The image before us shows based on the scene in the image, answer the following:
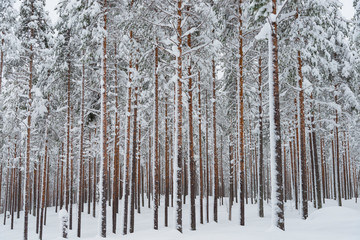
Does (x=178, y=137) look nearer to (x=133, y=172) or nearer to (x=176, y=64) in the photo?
(x=176, y=64)

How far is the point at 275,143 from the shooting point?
1041cm

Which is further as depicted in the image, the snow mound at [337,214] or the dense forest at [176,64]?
the dense forest at [176,64]

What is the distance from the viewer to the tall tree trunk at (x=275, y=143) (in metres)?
10.1

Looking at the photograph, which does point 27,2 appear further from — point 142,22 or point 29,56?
point 142,22

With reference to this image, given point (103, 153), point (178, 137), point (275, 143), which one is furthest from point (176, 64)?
point (103, 153)

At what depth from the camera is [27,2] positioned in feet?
64.0

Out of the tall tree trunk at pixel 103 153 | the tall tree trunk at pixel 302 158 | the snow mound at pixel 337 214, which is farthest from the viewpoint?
the tall tree trunk at pixel 302 158

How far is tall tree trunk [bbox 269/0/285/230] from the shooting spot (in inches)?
396

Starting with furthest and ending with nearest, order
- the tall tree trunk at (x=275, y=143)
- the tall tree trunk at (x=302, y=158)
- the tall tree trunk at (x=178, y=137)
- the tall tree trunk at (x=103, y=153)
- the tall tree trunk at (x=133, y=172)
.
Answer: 1. the tall tree trunk at (x=133, y=172)
2. the tall tree trunk at (x=302, y=158)
3. the tall tree trunk at (x=103, y=153)
4. the tall tree trunk at (x=178, y=137)
5. the tall tree trunk at (x=275, y=143)

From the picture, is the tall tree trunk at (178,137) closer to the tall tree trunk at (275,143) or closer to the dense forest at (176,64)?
the dense forest at (176,64)

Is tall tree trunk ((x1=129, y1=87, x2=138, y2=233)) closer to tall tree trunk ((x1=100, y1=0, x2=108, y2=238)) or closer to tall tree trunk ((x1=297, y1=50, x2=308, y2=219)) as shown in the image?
tall tree trunk ((x1=100, y1=0, x2=108, y2=238))

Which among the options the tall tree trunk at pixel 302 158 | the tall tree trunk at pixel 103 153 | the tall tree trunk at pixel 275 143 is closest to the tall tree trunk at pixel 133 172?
the tall tree trunk at pixel 103 153

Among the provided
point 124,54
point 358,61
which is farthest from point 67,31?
point 358,61

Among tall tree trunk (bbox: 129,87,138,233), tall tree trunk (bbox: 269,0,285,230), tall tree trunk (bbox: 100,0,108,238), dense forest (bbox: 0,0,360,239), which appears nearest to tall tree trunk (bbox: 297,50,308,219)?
dense forest (bbox: 0,0,360,239)
